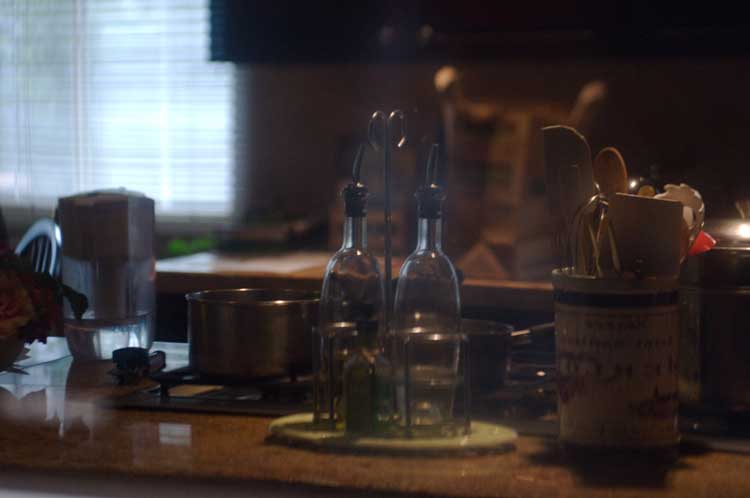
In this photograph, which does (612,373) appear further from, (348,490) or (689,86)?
(689,86)

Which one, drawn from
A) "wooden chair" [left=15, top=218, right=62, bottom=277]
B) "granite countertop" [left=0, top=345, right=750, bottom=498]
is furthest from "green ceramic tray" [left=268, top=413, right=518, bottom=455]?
"wooden chair" [left=15, top=218, right=62, bottom=277]

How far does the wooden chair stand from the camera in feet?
6.90

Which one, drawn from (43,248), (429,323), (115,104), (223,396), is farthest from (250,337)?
(115,104)

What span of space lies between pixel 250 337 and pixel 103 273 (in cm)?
34

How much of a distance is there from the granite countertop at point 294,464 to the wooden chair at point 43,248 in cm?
115

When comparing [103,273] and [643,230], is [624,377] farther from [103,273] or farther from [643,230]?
[103,273]

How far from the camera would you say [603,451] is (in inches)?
32.6

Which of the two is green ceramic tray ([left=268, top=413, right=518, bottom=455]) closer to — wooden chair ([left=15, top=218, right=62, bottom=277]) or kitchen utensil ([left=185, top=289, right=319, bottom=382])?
kitchen utensil ([left=185, top=289, right=319, bottom=382])

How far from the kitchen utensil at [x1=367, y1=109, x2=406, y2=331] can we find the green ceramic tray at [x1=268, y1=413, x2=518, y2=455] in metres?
0.12

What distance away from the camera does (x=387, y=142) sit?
3.20ft

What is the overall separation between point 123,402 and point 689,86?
7.70 feet

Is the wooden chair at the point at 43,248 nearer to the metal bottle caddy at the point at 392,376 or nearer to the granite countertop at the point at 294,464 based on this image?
the granite countertop at the point at 294,464

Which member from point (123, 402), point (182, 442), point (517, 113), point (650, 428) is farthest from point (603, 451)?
point (517, 113)

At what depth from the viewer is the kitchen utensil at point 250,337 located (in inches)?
40.7
